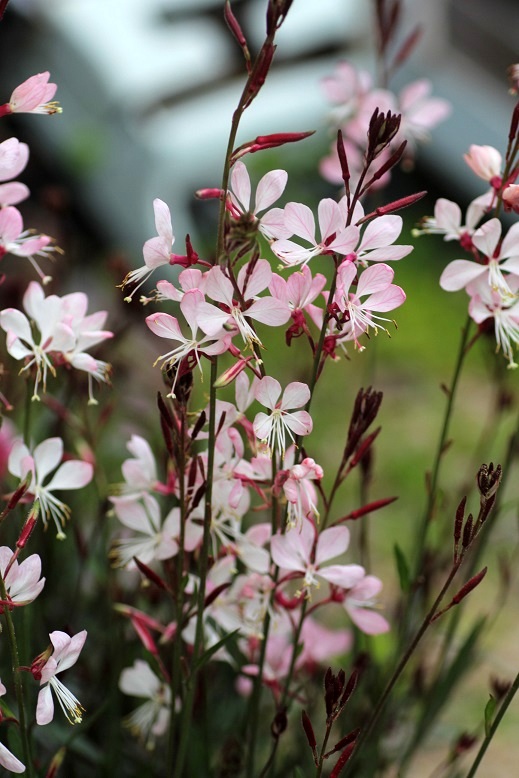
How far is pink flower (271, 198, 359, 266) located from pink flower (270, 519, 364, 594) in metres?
0.22

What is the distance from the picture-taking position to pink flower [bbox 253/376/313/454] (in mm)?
696

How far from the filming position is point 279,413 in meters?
0.71

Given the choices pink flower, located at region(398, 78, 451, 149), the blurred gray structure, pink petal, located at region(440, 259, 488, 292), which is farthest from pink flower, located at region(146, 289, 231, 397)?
the blurred gray structure

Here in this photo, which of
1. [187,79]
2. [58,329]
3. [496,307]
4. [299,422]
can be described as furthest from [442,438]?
[187,79]

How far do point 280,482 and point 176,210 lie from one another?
2.54 meters

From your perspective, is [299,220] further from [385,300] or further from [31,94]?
[31,94]

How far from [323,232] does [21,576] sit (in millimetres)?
321

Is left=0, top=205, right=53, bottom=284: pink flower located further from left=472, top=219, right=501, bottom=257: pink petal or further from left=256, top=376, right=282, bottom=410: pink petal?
left=472, top=219, right=501, bottom=257: pink petal

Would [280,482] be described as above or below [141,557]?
above

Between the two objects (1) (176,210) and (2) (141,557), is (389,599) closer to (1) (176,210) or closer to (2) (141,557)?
(2) (141,557)

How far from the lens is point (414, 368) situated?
9.35ft

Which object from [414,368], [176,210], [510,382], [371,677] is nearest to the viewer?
[371,677]

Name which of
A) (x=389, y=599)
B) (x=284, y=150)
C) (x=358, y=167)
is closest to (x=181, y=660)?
(x=358, y=167)

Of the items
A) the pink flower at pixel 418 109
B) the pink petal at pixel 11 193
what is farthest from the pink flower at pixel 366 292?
the pink flower at pixel 418 109
